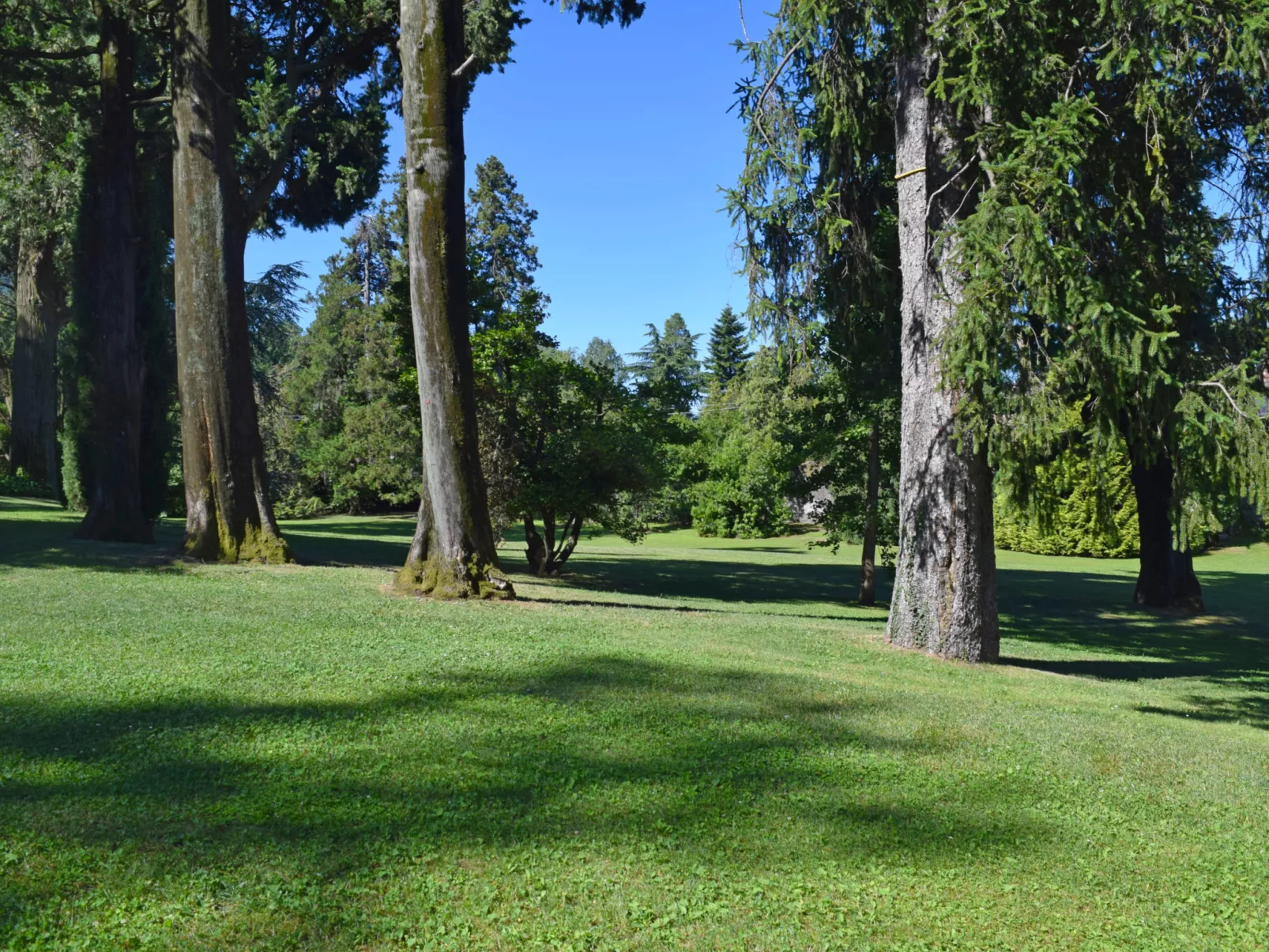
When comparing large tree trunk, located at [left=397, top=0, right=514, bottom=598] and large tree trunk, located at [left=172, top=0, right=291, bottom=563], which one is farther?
large tree trunk, located at [left=172, top=0, right=291, bottom=563]

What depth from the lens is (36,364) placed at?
28625 mm

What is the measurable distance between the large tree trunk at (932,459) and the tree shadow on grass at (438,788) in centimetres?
412

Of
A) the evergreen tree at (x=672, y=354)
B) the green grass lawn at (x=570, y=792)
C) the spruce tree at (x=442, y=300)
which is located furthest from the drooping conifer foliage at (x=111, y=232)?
the evergreen tree at (x=672, y=354)

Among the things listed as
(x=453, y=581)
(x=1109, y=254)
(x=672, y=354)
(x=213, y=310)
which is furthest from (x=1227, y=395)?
(x=672, y=354)

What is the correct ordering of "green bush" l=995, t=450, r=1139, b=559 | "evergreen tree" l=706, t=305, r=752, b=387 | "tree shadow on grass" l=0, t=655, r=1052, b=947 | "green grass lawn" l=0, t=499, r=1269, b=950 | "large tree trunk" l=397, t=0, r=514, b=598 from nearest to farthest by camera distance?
"green grass lawn" l=0, t=499, r=1269, b=950, "tree shadow on grass" l=0, t=655, r=1052, b=947, "large tree trunk" l=397, t=0, r=514, b=598, "green bush" l=995, t=450, r=1139, b=559, "evergreen tree" l=706, t=305, r=752, b=387

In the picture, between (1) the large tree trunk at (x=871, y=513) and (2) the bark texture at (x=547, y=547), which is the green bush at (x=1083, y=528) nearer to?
(1) the large tree trunk at (x=871, y=513)

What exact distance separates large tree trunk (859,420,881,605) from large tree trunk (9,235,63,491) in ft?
76.3

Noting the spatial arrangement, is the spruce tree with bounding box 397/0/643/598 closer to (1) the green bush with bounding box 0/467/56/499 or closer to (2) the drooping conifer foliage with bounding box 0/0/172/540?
(2) the drooping conifer foliage with bounding box 0/0/172/540

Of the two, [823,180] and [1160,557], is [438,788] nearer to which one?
[823,180]

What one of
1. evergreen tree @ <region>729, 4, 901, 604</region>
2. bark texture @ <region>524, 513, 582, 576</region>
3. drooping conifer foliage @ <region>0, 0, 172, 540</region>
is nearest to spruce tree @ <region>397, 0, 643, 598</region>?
evergreen tree @ <region>729, 4, 901, 604</region>

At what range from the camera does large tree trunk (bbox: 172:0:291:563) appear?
41.8 ft

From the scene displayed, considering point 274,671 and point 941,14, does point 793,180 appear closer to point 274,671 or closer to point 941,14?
point 941,14

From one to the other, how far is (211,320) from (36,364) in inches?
783

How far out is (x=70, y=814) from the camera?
13.5 ft
